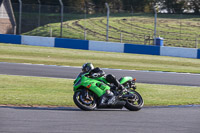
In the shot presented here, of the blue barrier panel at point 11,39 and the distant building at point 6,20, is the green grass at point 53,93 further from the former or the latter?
the distant building at point 6,20

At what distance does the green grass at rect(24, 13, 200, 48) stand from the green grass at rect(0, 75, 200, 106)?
57.2 feet

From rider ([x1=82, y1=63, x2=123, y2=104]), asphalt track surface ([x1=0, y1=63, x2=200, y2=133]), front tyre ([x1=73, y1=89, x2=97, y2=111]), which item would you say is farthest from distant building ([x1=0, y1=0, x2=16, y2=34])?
asphalt track surface ([x1=0, y1=63, x2=200, y2=133])

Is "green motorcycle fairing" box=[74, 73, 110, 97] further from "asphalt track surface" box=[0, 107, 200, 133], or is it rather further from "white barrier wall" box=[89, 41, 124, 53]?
"white barrier wall" box=[89, 41, 124, 53]

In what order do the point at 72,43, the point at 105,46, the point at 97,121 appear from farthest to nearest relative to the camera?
the point at 72,43 → the point at 105,46 → the point at 97,121

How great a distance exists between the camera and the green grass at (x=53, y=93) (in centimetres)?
1044

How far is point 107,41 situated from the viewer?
31.0m

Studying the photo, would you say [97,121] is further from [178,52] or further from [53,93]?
[178,52]

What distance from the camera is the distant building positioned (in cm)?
3923

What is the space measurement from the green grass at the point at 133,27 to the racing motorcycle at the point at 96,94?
22.3 metres

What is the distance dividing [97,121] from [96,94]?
1.52 metres

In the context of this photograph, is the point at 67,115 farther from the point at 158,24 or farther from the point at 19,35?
the point at 158,24

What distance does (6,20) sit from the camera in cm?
4147

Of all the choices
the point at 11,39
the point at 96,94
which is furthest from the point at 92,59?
the point at 96,94

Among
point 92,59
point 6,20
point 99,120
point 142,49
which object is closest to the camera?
point 99,120
